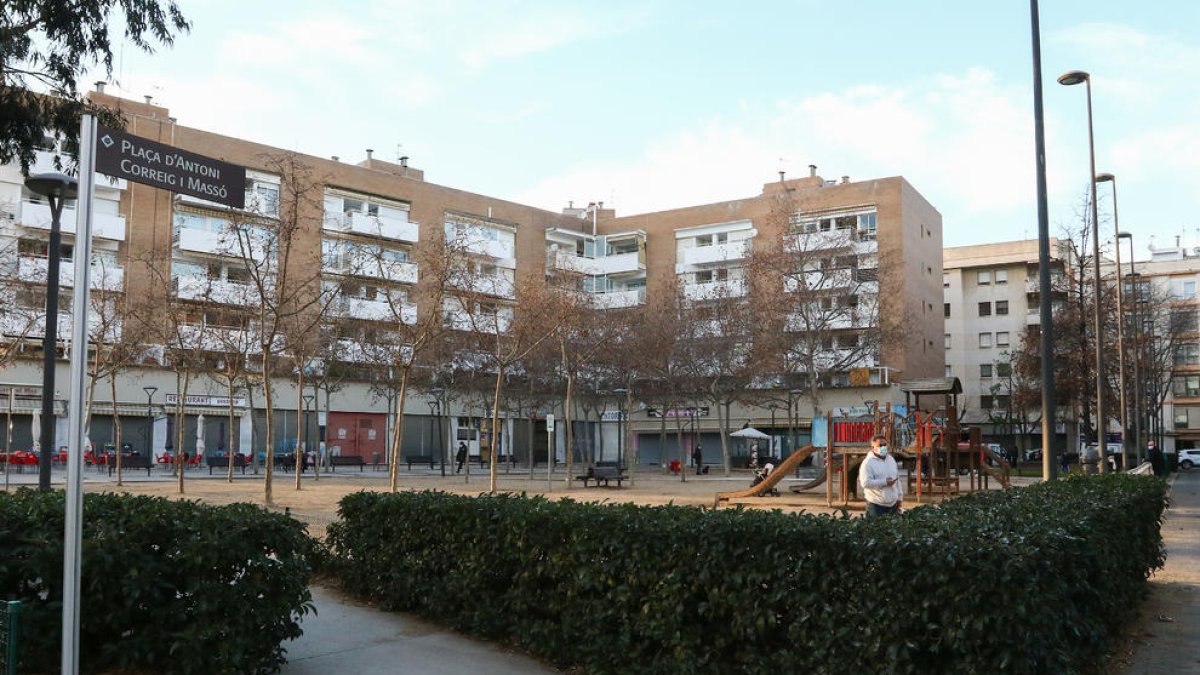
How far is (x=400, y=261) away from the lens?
4853cm

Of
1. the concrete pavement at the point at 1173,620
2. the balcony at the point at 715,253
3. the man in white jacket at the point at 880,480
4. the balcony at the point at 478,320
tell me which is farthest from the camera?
the balcony at the point at 715,253

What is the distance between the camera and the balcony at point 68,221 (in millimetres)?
45156

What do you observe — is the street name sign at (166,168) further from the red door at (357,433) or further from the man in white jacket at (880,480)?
the red door at (357,433)

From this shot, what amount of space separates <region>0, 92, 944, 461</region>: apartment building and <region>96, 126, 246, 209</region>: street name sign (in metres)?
22.7

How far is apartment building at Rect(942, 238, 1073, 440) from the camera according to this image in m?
79.1

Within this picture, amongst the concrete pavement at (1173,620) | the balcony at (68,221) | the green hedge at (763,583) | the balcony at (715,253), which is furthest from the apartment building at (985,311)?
the green hedge at (763,583)

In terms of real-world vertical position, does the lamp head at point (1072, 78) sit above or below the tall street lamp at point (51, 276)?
above

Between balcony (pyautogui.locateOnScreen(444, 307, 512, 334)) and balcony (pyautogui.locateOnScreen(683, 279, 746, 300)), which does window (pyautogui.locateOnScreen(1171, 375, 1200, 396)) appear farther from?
balcony (pyautogui.locateOnScreen(444, 307, 512, 334))

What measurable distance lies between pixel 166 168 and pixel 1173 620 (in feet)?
31.5

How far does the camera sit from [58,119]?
14938 millimetres

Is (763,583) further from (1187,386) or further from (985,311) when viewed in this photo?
(1187,386)

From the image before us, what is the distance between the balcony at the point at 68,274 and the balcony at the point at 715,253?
35268 millimetres

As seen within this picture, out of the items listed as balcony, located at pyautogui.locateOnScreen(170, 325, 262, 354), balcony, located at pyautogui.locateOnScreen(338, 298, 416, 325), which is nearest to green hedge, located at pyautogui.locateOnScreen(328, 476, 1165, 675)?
balcony, located at pyautogui.locateOnScreen(170, 325, 262, 354)

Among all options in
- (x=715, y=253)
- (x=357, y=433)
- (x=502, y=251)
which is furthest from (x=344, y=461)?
(x=715, y=253)
